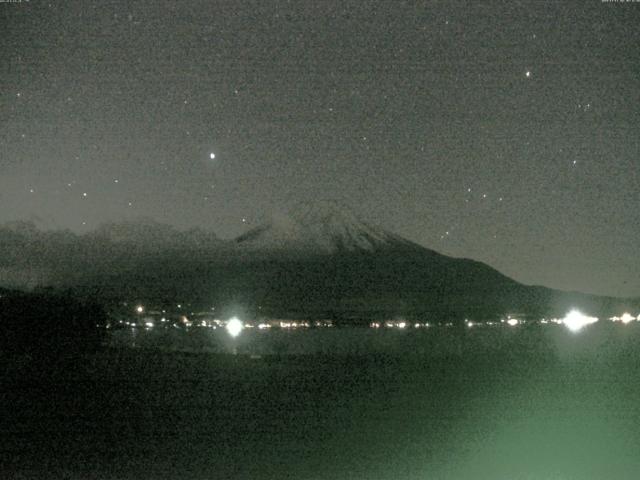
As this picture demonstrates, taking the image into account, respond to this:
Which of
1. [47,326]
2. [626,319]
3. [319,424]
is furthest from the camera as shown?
[626,319]

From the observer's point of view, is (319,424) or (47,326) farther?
(47,326)

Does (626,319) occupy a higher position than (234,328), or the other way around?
(626,319)

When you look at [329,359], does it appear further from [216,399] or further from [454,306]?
[454,306]

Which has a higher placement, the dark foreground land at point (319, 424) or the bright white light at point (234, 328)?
the bright white light at point (234, 328)

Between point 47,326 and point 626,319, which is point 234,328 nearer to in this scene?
point 47,326

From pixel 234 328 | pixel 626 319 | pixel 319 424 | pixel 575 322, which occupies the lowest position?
pixel 319 424

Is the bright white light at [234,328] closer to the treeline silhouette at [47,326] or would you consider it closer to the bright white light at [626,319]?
the treeline silhouette at [47,326]

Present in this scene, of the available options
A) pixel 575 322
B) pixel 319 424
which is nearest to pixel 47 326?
pixel 319 424

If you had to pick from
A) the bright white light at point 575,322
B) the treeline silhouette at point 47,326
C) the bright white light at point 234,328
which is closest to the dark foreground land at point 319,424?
the treeline silhouette at point 47,326
